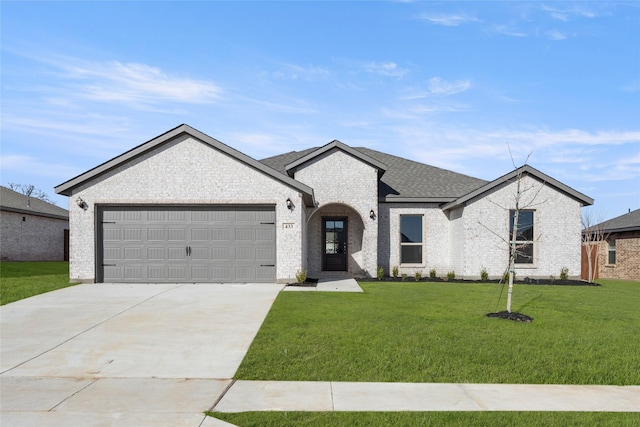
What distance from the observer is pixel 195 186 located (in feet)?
53.0

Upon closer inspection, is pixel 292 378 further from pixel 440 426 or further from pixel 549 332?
pixel 549 332

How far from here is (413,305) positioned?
12.0m

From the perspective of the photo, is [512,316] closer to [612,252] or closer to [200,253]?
[200,253]

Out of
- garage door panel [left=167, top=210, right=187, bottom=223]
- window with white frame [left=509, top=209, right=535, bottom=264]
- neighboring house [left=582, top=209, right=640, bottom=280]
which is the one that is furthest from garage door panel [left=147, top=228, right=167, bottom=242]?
neighboring house [left=582, top=209, right=640, bottom=280]

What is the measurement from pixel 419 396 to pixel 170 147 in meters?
13.3

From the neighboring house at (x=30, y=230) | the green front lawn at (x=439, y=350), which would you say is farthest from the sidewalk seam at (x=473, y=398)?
the neighboring house at (x=30, y=230)

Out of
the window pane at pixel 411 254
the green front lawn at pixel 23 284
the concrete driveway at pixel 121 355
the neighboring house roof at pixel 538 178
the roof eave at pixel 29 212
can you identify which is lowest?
the concrete driveway at pixel 121 355

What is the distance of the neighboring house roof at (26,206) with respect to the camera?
25634 mm

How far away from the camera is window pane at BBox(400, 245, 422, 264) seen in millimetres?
20797

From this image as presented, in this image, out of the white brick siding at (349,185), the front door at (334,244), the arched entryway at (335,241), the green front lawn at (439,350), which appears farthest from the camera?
the front door at (334,244)

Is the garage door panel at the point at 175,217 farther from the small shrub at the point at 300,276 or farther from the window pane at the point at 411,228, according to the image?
the window pane at the point at 411,228

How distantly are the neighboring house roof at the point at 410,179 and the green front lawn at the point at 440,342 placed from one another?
813cm

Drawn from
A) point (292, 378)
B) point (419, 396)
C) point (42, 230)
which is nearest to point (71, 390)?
point (292, 378)

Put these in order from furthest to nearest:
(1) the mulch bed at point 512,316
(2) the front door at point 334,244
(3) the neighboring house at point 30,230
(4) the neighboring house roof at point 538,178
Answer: (3) the neighboring house at point 30,230 < (2) the front door at point 334,244 < (4) the neighboring house roof at point 538,178 < (1) the mulch bed at point 512,316
